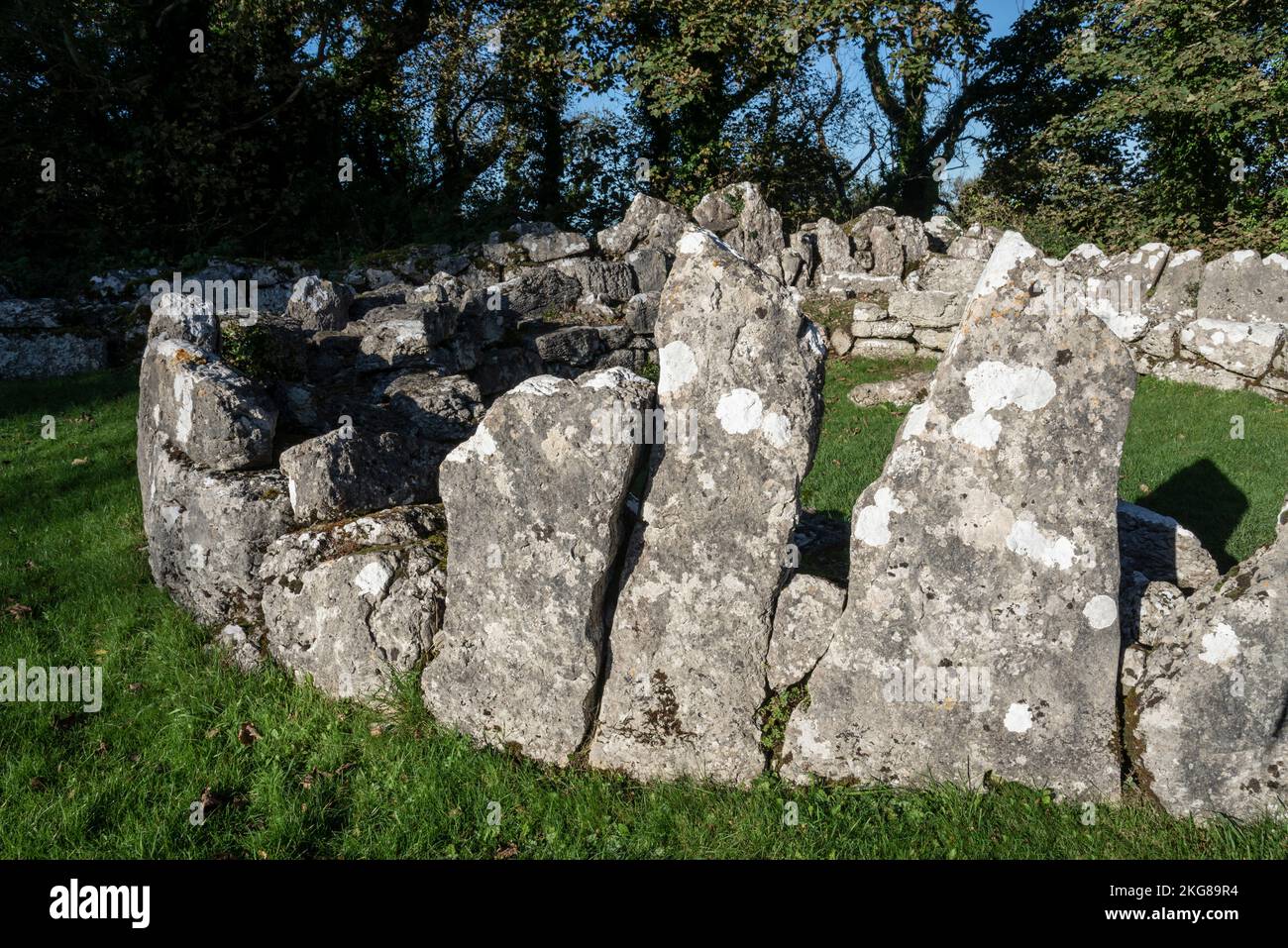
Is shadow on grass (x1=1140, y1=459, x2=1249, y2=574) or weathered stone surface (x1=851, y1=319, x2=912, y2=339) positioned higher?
weathered stone surface (x1=851, y1=319, x2=912, y2=339)

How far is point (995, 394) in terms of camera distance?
14.4ft

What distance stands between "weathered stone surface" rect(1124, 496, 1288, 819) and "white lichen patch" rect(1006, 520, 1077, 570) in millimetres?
741

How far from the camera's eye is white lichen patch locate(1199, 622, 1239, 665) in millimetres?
4254

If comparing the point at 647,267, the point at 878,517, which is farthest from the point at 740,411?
the point at 647,267

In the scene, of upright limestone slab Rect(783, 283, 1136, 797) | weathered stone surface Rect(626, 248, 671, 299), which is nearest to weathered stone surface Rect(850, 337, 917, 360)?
weathered stone surface Rect(626, 248, 671, 299)

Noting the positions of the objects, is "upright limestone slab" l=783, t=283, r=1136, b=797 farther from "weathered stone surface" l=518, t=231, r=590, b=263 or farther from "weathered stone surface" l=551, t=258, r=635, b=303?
"weathered stone surface" l=518, t=231, r=590, b=263

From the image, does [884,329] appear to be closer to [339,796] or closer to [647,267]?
[647,267]

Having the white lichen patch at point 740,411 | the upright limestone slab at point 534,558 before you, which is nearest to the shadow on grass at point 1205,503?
the white lichen patch at point 740,411

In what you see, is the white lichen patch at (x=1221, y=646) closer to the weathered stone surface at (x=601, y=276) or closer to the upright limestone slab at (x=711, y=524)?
the upright limestone slab at (x=711, y=524)

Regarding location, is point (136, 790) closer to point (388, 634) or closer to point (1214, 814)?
point (388, 634)

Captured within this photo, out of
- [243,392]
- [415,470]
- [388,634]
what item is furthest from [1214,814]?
[243,392]

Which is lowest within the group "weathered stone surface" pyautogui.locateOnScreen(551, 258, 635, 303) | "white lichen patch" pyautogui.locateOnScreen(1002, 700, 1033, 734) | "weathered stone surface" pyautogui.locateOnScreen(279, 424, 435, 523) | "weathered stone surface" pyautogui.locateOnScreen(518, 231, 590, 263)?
"white lichen patch" pyautogui.locateOnScreen(1002, 700, 1033, 734)

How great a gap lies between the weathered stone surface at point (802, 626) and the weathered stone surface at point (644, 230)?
13852mm

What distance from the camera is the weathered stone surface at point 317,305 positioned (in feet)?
38.8
